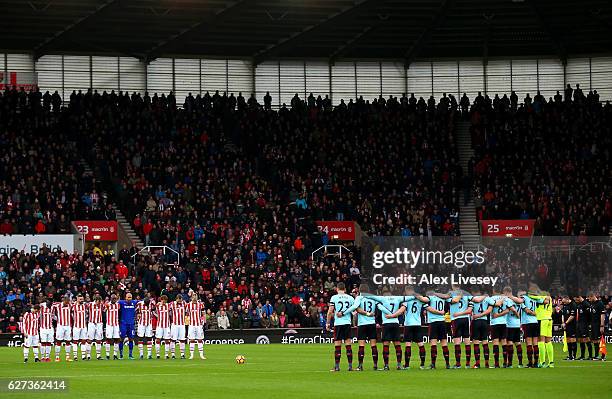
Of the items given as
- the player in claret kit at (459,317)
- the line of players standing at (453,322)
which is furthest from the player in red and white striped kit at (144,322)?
the player in claret kit at (459,317)

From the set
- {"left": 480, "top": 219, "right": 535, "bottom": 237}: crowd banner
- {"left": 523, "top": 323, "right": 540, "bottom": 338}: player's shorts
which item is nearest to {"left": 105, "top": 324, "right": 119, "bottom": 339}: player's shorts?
{"left": 523, "top": 323, "right": 540, "bottom": 338}: player's shorts

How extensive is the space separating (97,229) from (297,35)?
693 inches

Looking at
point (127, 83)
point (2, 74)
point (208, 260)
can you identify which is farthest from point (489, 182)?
point (2, 74)

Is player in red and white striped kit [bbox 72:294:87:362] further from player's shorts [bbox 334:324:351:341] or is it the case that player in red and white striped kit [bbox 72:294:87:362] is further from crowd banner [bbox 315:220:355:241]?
crowd banner [bbox 315:220:355:241]

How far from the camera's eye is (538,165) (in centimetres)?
6303

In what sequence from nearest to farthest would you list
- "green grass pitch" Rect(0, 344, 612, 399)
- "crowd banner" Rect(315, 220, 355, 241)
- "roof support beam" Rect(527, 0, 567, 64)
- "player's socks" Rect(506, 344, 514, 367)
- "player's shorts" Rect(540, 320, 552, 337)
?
"green grass pitch" Rect(0, 344, 612, 399)
"player's socks" Rect(506, 344, 514, 367)
"player's shorts" Rect(540, 320, 552, 337)
"crowd banner" Rect(315, 220, 355, 241)
"roof support beam" Rect(527, 0, 567, 64)

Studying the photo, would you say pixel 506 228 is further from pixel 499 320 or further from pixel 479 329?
pixel 479 329

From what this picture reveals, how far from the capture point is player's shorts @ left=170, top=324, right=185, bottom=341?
3844 cm

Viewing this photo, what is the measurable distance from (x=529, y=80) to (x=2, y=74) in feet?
105

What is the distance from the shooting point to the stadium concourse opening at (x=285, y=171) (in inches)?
1855

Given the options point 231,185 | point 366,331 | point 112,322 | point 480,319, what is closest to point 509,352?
point 480,319

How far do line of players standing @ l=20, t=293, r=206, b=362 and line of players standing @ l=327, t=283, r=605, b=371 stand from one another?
348 inches

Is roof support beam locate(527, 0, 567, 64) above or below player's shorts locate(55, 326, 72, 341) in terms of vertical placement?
above

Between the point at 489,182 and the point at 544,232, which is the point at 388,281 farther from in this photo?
the point at 489,182
